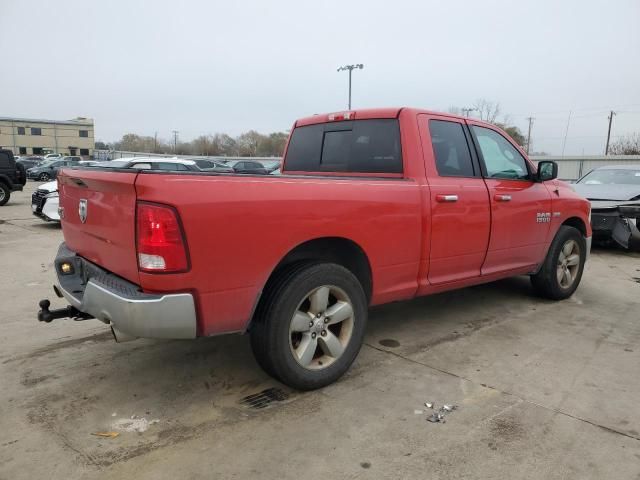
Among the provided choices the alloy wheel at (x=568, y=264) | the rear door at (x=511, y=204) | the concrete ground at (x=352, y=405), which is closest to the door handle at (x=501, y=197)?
the rear door at (x=511, y=204)

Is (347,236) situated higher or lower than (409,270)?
higher

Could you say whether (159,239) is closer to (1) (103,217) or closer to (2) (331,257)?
(1) (103,217)

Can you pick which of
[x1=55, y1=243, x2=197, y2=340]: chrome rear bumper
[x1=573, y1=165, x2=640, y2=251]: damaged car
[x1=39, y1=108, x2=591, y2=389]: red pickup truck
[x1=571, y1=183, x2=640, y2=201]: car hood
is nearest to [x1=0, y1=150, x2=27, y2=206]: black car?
[x1=39, y1=108, x2=591, y2=389]: red pickup truck

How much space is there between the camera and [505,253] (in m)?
4.60

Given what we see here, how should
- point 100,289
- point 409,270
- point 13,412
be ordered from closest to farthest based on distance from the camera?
point 100,289 → point 13,412 → point 409,270

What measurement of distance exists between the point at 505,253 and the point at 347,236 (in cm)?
207

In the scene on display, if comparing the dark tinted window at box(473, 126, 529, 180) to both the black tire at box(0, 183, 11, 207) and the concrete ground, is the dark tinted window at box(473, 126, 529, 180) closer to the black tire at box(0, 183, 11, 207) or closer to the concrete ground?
the concrete ground

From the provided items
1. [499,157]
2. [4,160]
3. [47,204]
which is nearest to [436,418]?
[499,157]

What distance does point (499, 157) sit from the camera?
4.68m

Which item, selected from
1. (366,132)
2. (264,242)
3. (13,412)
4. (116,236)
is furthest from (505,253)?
(13,412)

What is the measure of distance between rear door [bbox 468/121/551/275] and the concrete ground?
2.14 ft

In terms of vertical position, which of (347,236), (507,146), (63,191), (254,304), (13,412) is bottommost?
(13,412)

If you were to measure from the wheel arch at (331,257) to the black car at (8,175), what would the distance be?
52.9 ft

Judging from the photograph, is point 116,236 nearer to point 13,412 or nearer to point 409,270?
point 13,412
